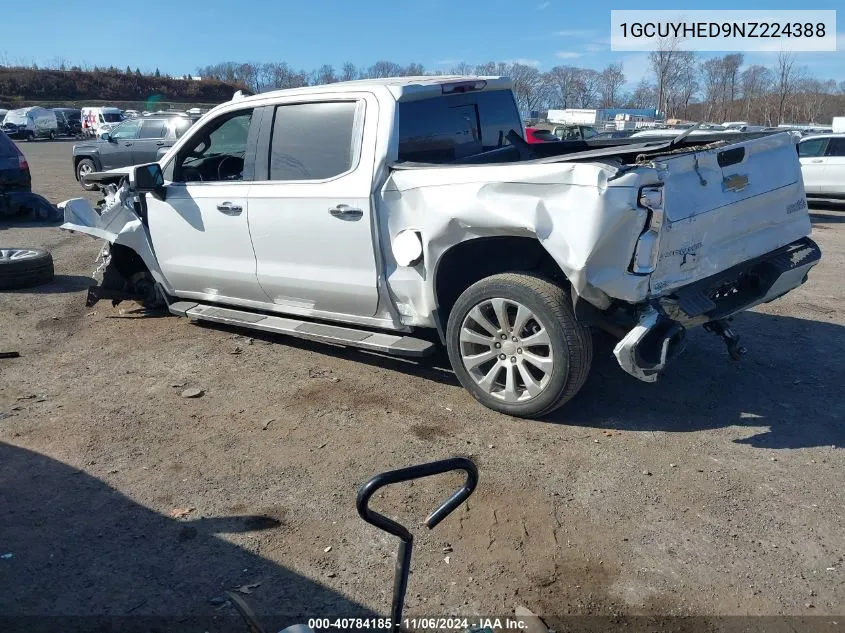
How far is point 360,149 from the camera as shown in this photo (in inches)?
194

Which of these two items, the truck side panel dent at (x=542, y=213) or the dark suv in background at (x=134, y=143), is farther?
the dark suv in background at (x=134, y=143)

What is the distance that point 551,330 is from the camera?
14.0 ft

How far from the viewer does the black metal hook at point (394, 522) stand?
2090mm

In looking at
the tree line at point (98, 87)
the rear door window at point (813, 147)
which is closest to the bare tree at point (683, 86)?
the rear door window at point (813, 147)

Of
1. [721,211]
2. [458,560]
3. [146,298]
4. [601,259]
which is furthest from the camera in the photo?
[146,298]

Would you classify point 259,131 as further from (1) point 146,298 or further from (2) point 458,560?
(2) point 458,560

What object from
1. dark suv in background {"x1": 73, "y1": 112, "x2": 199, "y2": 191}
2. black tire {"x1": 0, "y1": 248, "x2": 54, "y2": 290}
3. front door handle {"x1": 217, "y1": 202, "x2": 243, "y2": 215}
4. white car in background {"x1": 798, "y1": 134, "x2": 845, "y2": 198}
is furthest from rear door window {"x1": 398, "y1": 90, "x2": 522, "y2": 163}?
dark suv in background {"x1": 73, "y1": 112, "x2": 199, "y2": 191}

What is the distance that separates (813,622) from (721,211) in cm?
225

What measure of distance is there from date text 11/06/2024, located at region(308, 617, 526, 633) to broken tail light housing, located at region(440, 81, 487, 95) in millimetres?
3581

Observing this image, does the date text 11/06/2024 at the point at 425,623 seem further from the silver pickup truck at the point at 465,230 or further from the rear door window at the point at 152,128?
the rear door window at the point at 152,128

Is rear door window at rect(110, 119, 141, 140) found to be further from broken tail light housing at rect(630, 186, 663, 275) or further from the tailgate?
broken tail light housing at rect(630, 186, 663, 275)

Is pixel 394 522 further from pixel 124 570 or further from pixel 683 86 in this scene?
pixel 683 86

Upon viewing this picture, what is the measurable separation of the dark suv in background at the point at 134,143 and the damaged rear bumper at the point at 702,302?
14.7 meters

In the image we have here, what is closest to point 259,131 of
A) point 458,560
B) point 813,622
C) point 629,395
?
point 629,395
